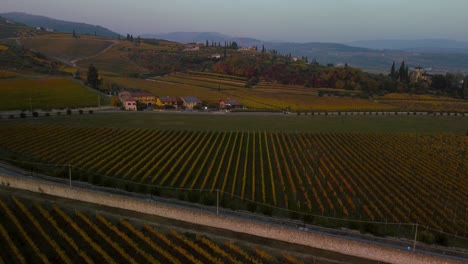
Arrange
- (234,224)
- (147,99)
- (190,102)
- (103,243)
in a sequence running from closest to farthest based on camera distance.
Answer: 1. (103,243)
2. (234,224)
3. (190,102)
4. (147,99)

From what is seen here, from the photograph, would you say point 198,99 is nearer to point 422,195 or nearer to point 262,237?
point 422,195

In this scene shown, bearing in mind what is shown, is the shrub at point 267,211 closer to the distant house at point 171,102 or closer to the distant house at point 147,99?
the distant house at point 171,102

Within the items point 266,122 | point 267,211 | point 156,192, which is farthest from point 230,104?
point 267,211

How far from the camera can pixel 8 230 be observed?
54.4 feet

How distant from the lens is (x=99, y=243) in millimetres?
16156

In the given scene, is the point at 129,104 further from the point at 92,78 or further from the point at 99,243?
the point at 99,243

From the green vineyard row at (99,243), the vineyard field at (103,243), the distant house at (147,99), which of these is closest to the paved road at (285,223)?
the vineyard field at (103,243)

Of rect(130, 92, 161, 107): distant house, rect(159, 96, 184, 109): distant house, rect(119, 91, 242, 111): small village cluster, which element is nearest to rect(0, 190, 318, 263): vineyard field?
rect(119, 91, 242, 111): small village cluster

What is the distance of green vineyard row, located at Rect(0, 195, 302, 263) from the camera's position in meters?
15.2

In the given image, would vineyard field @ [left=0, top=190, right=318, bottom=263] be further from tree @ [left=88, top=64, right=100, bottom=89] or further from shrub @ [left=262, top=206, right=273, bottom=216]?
tree @ [left=88, top=64, right=100, bottom=89]

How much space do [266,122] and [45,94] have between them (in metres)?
36.3

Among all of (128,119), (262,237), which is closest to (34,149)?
(128,119)

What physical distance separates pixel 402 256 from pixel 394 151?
75.7ft

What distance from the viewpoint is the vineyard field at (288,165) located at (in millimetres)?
22484
